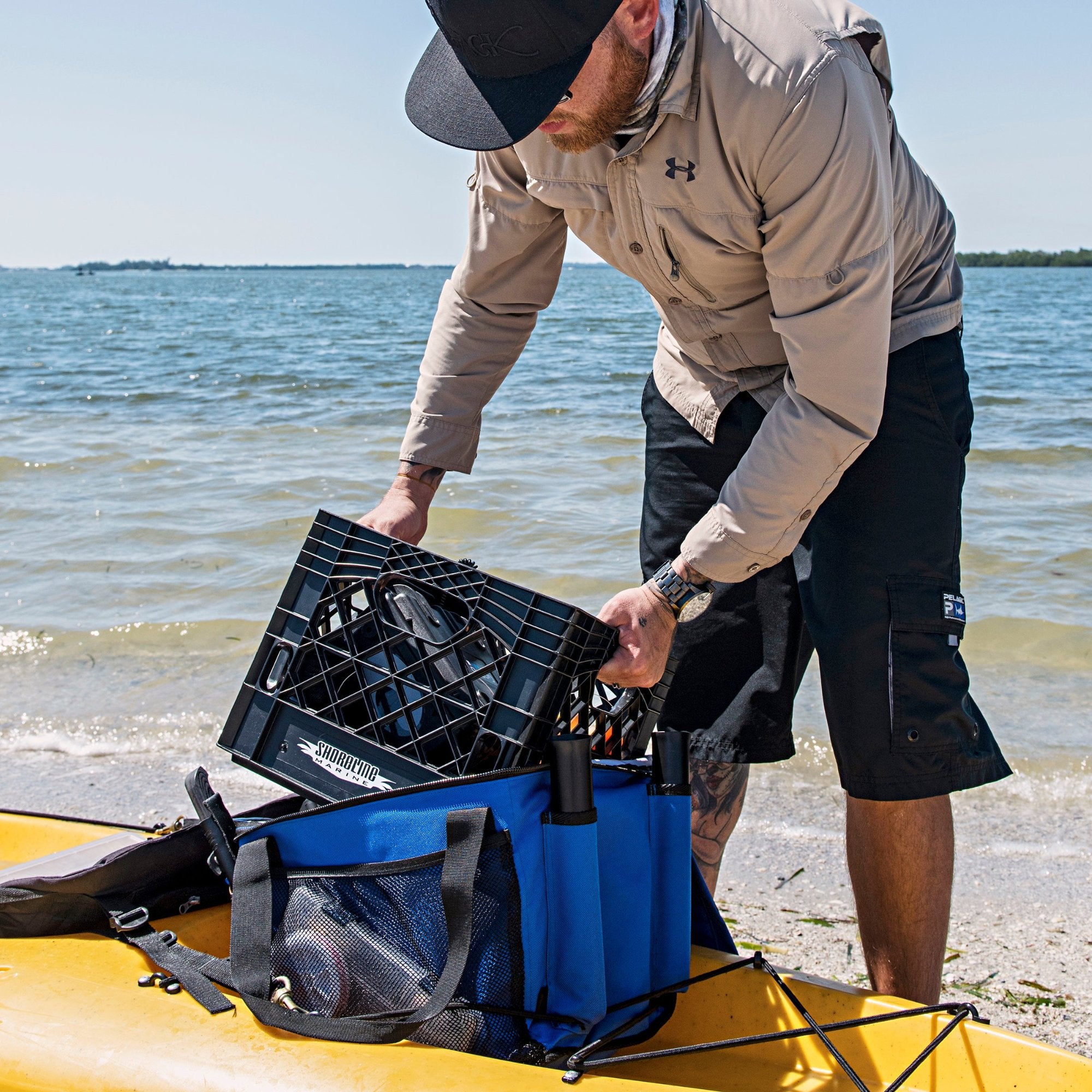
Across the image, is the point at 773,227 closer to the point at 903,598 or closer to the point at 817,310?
the point at 817,310

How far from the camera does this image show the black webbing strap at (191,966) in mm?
1725

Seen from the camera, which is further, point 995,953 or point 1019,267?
point 1019,267

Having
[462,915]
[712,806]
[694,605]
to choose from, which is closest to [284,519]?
[712,806]

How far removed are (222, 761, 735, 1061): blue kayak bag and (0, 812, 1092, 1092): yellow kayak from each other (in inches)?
2.8

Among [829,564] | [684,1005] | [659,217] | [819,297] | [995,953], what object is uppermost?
[659,217]

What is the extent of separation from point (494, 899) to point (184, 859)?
75 cm

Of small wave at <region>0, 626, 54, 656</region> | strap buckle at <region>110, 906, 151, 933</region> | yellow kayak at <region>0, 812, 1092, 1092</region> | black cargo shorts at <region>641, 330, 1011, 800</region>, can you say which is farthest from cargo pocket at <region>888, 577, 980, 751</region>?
small wave at <region>0, 626, 54, 656</region>

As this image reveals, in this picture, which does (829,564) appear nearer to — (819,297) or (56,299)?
(819,297)

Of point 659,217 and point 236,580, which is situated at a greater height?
point 659,217

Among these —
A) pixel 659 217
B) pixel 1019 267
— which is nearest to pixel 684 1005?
pixel 659 217

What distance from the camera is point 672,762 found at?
1860 mm

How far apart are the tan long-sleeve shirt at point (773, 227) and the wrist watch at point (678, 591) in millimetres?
41

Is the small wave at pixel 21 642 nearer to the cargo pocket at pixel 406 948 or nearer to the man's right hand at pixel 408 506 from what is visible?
the man's right hand at pixel 408 506

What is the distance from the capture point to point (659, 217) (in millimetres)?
2031
